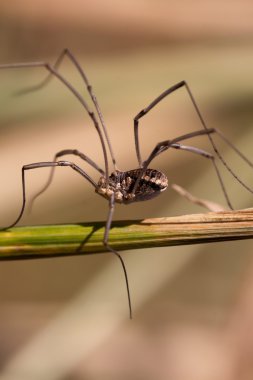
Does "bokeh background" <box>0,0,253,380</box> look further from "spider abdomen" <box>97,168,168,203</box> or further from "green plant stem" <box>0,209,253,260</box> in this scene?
"green plant stem" <box>0,209,253,260</box>

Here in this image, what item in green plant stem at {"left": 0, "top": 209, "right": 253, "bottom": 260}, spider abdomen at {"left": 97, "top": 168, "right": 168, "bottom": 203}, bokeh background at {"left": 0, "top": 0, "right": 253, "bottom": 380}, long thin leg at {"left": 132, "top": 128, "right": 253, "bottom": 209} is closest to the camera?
green plant stem at {"left": 0, "top": 209, "right": 253, "bottom": 260}

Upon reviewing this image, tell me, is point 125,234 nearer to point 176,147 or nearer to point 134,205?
point 176,147

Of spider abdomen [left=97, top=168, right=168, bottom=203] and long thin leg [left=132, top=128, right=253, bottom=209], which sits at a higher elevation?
long thin leg [left=132, top=128, right=253, bottom=209]

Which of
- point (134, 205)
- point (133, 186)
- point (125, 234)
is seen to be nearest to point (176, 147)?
point (133, 186)

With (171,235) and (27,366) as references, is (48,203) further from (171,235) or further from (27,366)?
(171,235)

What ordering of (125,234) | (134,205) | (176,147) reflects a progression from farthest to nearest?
(134,205)
(176,147)
(125,234)

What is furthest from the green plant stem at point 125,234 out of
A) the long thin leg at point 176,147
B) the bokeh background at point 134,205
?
the bokeh background at point 134,205

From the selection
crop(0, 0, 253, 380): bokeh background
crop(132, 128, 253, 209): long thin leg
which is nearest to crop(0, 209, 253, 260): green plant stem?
crop(132, 128, 253, 209): long thin leg
